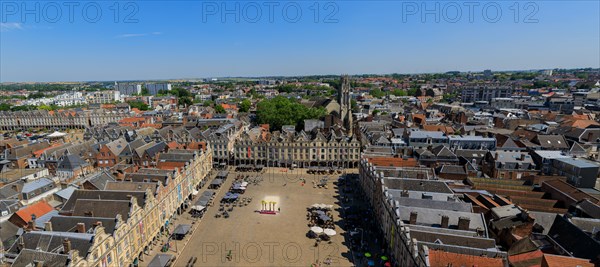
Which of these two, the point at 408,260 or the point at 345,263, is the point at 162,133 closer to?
the point at 345,263

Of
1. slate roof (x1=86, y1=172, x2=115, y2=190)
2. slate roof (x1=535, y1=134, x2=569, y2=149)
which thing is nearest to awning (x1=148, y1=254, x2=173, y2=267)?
slate roof (x1=86, y1=172, x2=115, y2=190)

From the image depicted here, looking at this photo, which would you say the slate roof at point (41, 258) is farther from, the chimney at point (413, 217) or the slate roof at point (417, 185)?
the slate roof at point (417, 185)

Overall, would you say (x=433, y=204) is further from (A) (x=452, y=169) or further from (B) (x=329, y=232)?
(A) (x=452, y=169)

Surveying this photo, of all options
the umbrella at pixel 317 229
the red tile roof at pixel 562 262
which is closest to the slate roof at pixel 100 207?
the umbrella at pixel 317 229

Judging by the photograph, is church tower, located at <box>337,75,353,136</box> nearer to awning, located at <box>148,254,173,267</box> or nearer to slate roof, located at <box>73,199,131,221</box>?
awning, located at <box>148,254,173,267</box>

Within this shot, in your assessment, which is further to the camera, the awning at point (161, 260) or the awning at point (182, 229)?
the awning at point (182, 229)
